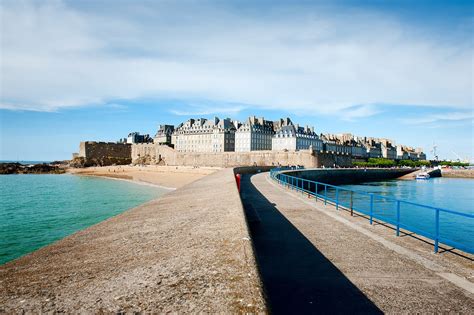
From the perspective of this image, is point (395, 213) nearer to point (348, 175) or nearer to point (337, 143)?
point (348, 175)

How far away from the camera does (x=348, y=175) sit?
201 ft

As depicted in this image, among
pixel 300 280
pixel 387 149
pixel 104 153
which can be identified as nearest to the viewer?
pixel 300 280

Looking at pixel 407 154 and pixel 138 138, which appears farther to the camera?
pixel 407 154

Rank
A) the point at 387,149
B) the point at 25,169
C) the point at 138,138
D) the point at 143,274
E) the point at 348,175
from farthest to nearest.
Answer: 1. the point at 387,149
2. the point at 138,138
3. the point at 25,169
4. the point at 348,175
5. the point at 143,274

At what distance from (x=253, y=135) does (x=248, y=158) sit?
20077 mm

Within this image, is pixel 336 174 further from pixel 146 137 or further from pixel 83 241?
pixel 146 137

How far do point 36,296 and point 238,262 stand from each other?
1.95 m

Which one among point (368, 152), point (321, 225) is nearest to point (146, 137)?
point (368, 152)

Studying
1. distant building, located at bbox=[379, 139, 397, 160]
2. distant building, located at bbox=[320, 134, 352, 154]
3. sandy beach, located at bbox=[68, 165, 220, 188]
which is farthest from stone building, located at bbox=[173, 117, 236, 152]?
distant building, located at bbox=[379, 139, 397, 160]

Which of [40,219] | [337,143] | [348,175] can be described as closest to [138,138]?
[337,143]

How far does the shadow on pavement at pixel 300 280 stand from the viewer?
12.9 ft

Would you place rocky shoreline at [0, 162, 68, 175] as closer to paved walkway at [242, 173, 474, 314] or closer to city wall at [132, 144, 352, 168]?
city wall at [132, 144, 352, 168]

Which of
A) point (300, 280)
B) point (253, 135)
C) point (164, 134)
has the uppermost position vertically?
point (164, 134)

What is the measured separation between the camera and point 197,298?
2.75 m
